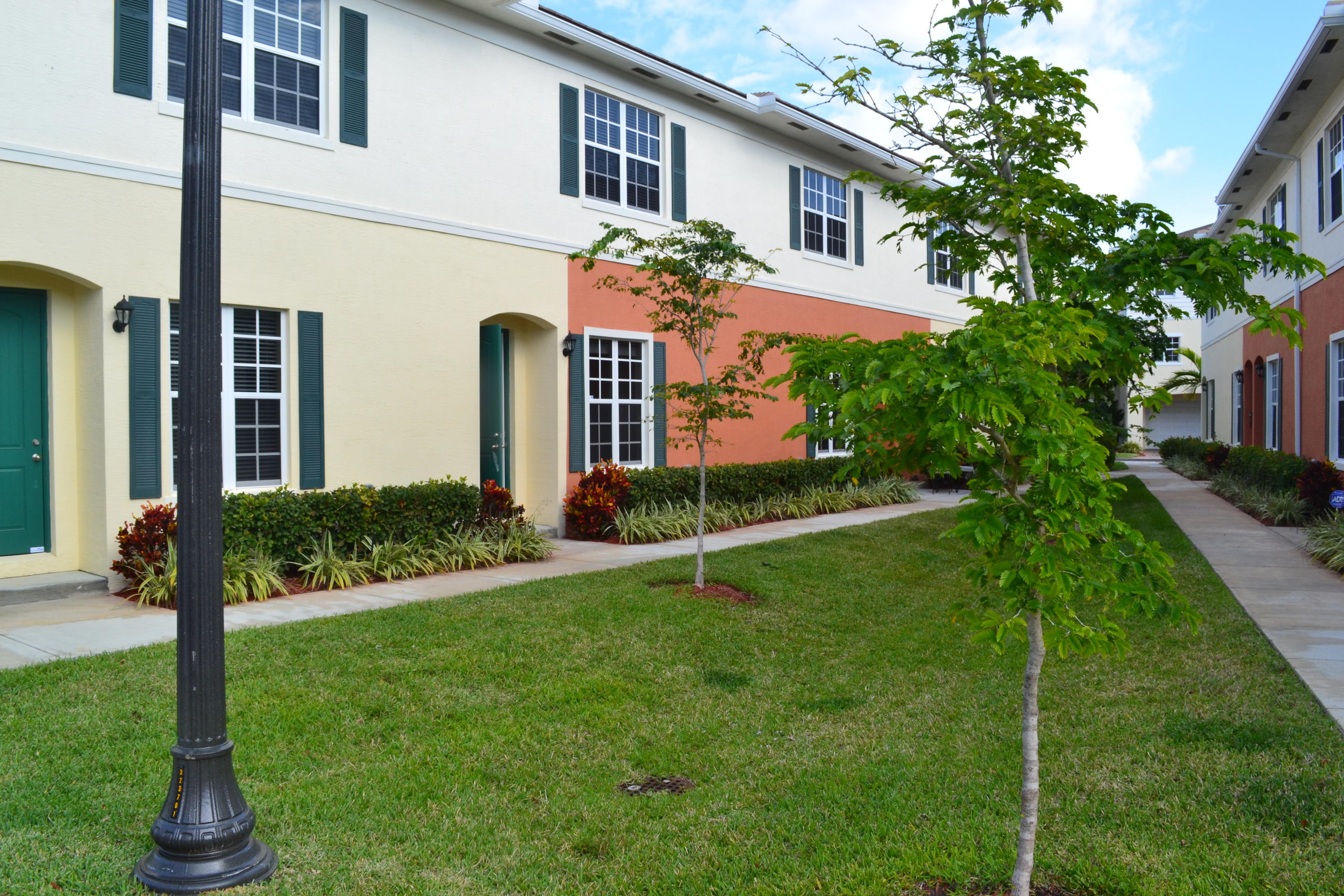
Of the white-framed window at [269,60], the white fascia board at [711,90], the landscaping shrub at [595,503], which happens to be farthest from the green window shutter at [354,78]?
the landscaping shrub at [595,503]

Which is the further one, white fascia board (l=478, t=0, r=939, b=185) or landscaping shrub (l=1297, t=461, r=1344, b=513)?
landscaping shrub (l=1297, t=461, r=1344, b=513)

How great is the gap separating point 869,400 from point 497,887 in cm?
222

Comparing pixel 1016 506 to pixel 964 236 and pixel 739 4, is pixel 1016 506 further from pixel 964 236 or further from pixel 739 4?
pixel 739 4

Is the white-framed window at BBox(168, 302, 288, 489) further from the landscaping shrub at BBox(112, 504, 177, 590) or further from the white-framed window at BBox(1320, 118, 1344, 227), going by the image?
the white-framed window at BBox(1320, 118, 1344, 227)

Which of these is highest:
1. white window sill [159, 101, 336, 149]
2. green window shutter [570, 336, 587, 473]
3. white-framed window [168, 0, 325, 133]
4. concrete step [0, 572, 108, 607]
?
white-framed window [168, 0, 325, 133]

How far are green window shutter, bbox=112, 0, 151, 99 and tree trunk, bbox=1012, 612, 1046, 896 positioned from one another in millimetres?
7618

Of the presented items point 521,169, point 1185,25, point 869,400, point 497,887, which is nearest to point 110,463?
point 521,169

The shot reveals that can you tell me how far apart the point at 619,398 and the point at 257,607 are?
6007 mm

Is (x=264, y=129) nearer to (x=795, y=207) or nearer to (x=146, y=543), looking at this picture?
(x=146, y=543)

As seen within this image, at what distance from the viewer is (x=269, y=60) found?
9.22 meters

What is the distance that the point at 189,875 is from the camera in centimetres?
335

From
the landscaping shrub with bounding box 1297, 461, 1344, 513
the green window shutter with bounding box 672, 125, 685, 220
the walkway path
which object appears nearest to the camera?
the walkway path

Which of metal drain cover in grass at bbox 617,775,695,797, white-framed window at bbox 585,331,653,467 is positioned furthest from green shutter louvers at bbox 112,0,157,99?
metal drain cover in grass at bbox 617,775,695,797

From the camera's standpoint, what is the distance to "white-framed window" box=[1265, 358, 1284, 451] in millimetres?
16844
